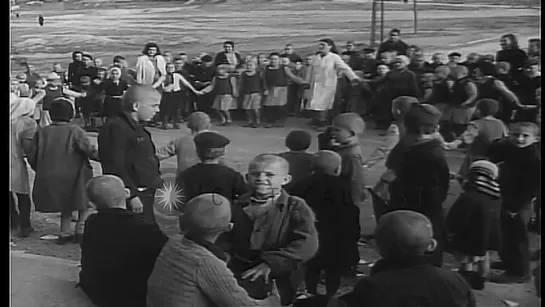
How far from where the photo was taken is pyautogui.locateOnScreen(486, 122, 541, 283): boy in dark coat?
380cm

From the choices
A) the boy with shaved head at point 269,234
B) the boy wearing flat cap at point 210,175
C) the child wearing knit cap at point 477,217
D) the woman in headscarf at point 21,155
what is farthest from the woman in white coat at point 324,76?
the woman in headscarf at point 21,155

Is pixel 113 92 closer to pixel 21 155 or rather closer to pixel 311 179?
pixel 21 155

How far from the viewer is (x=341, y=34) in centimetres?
409

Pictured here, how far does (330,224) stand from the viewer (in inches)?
156

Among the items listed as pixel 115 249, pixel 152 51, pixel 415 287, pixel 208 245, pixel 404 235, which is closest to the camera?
pixel 415 287

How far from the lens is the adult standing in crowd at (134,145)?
4246 millimetres

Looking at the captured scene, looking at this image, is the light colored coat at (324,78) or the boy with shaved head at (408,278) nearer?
the boy with shaved head at (408,278)

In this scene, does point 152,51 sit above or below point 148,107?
above

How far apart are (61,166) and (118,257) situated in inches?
26.8

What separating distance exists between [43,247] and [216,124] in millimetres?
1230

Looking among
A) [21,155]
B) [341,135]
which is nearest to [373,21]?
[341,135]

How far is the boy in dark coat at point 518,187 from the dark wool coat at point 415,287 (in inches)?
14.1

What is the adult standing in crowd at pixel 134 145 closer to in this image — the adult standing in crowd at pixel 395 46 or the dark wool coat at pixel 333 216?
the dark wool coat at pixel 333 216

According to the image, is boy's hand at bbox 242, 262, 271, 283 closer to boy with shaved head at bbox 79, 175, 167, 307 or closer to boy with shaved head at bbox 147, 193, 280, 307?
boy with shaved head at bbox 147, 193, 280, 307
